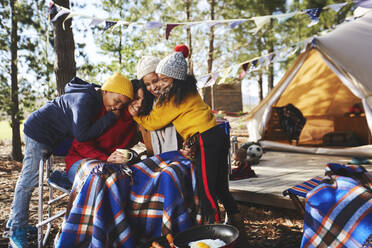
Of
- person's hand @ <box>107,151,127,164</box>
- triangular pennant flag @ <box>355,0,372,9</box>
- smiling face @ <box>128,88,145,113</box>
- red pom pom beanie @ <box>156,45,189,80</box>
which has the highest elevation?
triangular pennant flag @ <box>355,0,372,9</box>

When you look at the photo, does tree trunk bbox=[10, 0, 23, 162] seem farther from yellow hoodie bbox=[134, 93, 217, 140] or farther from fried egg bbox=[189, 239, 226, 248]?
fried egg bbox=[189, 239, 226, 248]

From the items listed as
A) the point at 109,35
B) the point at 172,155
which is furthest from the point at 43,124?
the point at 109,35

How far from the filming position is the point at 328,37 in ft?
17.2

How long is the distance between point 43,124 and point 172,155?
0.94 meters

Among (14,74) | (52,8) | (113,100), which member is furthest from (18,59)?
(113,100)

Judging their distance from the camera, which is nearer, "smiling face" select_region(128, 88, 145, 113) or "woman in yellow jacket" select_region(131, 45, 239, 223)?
"woman in yellow jacket" select_region(131, 45, 239, 223)

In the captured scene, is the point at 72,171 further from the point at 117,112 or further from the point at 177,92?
the point at 177,92

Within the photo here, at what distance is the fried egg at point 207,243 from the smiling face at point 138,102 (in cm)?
105

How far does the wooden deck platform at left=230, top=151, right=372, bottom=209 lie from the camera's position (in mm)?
2955

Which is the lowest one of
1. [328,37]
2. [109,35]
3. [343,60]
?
[343,60]

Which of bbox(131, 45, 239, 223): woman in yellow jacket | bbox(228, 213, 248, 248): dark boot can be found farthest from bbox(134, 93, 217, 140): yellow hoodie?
bbox(228, 213, 248, 248): dark boot

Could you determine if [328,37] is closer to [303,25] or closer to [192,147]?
[192,147]

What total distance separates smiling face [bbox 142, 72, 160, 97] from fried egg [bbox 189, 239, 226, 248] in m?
1.10

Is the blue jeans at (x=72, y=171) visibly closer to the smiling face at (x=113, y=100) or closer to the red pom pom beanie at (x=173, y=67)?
the smiling face at (x=113, y=100)
